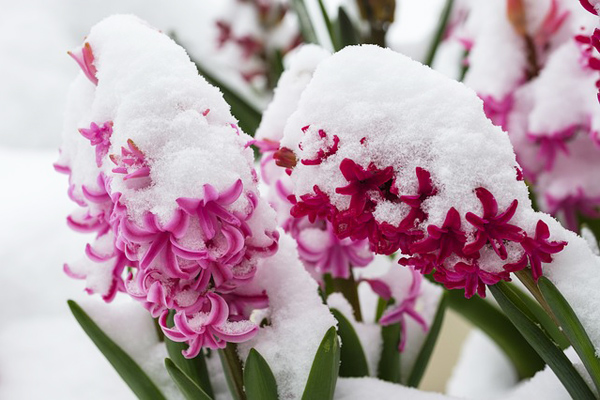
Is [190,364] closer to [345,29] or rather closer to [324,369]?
[324,369]

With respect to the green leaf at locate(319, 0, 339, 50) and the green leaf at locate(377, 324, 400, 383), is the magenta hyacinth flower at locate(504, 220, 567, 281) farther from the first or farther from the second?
the green leaf at locate(319, 0, 339, 50)

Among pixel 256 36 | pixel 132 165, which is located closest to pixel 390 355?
pixel 132 165

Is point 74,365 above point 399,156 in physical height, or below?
below

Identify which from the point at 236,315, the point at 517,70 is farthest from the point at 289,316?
the point at 517,70

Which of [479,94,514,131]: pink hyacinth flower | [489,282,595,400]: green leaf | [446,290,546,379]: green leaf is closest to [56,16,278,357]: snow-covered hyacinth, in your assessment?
[489,282,595,400]: green leaf

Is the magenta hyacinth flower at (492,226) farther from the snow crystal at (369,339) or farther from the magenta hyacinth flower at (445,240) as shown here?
the snow crystal at (369,339)

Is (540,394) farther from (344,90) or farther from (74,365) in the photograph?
(74,365)

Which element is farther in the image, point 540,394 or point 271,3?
point 271,3
